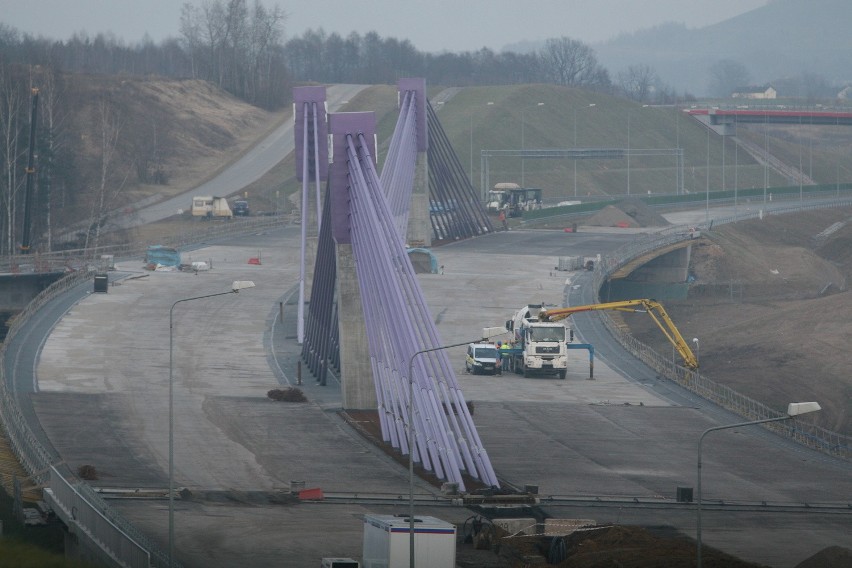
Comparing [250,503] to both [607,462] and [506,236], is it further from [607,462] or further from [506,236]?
[506,236]

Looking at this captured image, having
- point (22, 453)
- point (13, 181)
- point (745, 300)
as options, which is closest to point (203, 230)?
point (13, 181)

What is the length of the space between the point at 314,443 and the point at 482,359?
58.2 ft

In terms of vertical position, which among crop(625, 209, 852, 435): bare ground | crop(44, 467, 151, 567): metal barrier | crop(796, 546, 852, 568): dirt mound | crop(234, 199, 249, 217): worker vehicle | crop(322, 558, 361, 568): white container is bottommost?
crop(625, 209, 852, 435): bare ground

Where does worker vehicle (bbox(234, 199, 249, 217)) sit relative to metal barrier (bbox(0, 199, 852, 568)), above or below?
above

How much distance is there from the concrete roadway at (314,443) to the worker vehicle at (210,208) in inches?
1705

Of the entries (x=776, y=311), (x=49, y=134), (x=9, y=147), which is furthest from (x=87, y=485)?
(x=49, y=134)

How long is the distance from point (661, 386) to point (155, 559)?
39845mm

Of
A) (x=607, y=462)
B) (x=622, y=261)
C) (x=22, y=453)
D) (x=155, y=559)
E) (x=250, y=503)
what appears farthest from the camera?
(x=622, y=261)

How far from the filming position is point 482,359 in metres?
73.1

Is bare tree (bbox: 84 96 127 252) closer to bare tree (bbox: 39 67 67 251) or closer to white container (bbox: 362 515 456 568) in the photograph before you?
bare tree (bbox: 39 67 67 251)

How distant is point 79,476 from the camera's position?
49.0 metres

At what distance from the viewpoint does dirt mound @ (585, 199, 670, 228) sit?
141250 mm

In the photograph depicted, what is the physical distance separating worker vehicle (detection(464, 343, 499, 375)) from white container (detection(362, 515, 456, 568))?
3498cm

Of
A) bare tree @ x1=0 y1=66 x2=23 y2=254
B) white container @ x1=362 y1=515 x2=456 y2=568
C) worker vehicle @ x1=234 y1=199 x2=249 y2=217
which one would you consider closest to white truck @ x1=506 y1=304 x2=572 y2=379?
white container @ x1=362 y1=515 x2=456 y2=568
